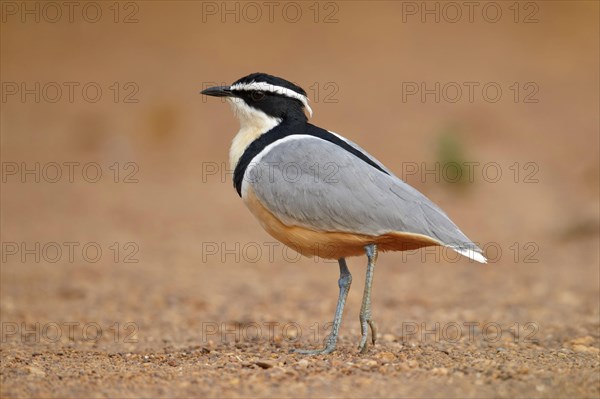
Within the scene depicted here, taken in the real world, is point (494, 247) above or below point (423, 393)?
above

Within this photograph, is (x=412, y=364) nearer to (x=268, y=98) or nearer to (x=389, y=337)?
(x=389, y=337)

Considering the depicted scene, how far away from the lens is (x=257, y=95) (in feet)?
21.4

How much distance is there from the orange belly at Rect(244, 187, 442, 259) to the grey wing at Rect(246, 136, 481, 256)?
6 cm

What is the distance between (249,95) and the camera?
6559mm

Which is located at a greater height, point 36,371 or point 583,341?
point 583,341

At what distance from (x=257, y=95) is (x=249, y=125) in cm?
25

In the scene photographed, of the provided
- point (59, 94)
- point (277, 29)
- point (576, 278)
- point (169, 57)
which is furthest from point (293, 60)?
point (576, 278)

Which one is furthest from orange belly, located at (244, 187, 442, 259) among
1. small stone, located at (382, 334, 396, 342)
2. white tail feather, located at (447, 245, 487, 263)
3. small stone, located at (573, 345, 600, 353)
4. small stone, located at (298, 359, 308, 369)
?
small stone, located at (573, 345, 600, 353)

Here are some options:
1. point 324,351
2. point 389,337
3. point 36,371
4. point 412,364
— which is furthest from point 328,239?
point 36,371

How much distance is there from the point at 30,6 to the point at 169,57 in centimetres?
473

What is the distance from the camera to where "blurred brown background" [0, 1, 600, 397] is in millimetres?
5977

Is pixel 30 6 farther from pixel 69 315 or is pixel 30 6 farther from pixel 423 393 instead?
pixel 423 393

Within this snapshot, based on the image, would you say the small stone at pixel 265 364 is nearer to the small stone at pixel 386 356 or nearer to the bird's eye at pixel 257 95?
the small stone at pixel 386 356

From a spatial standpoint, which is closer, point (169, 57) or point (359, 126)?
point (359, 126)
